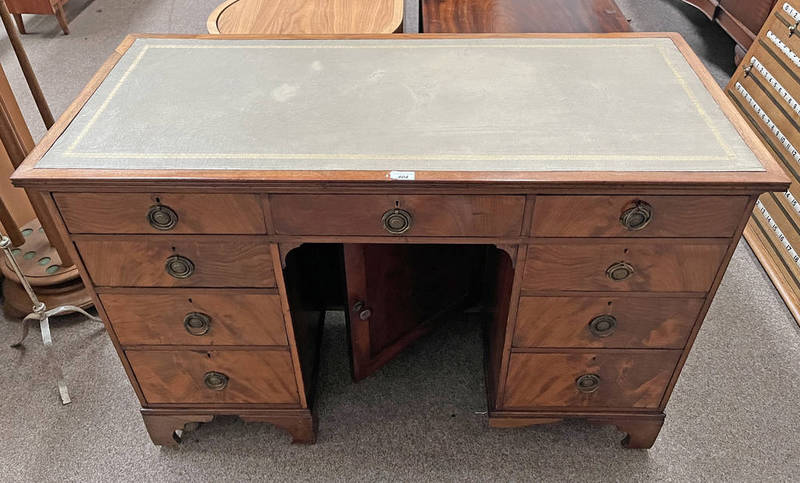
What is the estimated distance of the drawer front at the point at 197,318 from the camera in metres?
1.07

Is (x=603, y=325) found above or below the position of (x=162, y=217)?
below

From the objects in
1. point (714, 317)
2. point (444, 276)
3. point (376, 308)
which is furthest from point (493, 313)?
point (714, 317)

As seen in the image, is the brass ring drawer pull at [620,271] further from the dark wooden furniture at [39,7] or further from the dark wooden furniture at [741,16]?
the dark wooden furniture at [39,7]

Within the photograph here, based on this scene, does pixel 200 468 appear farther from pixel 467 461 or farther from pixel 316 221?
pixel 316 221

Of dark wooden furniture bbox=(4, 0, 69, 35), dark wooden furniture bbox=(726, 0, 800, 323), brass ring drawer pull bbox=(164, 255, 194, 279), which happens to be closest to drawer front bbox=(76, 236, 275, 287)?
brass ring drawer pull bbox=(164, 255, 194, 279)

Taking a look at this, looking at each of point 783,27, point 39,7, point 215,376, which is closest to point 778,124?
point 783,27

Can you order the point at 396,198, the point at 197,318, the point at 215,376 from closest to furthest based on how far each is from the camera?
the point at 396,198, the point at 197,318, the point at 215,376

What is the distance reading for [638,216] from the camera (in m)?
0.93

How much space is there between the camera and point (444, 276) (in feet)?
4.73

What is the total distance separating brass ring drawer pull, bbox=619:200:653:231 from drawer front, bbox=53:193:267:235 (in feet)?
1.82

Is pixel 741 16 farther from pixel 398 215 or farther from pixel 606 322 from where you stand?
pixel 398 215

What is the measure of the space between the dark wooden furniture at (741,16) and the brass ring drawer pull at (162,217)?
7.04 ft

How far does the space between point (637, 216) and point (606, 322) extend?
249 millimetres

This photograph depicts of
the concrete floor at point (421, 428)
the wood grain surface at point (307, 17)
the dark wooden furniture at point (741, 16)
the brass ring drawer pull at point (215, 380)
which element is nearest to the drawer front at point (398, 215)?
the brass ring drawer pull at point (215, 380)
